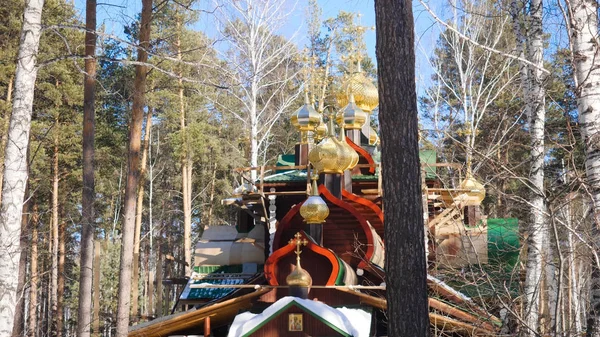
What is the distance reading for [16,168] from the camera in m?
7.27

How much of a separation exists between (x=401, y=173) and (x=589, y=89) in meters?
1.99

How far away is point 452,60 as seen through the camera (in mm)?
28047

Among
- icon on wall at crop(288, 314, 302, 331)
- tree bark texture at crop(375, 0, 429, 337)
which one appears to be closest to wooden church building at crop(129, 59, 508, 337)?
icon on wall at crop(288, 314, 302, 331)

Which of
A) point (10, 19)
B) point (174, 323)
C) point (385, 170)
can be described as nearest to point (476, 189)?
point (174, 323)

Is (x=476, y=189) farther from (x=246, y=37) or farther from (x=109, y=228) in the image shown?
(x=109, y=228)

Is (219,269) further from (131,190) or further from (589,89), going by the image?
(589,89)

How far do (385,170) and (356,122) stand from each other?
11.0m

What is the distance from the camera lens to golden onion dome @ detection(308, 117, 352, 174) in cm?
1471

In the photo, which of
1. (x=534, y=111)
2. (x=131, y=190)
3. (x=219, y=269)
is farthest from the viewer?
(x=219, y=269)

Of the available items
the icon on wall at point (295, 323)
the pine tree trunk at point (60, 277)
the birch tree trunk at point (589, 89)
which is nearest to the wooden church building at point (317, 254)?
the icon on wall at point (295, 323)

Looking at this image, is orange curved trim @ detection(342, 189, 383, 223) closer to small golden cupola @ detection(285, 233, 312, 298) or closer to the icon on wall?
small golden cupola @ detection(285, 233, 312, 298)

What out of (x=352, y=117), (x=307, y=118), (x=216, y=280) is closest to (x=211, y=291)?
(x=216, y=280)

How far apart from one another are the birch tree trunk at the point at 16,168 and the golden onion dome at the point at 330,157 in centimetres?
782

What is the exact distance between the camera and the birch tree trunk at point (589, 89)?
21.4ft
